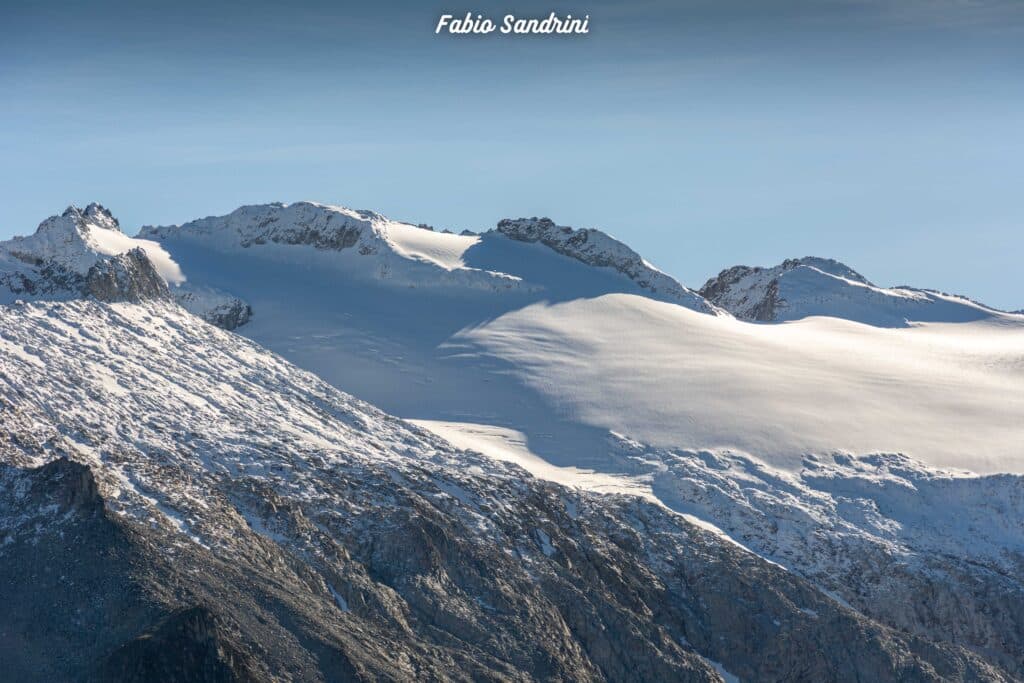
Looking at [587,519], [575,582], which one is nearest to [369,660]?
[575,582]

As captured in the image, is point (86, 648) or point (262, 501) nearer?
point (86, 648)

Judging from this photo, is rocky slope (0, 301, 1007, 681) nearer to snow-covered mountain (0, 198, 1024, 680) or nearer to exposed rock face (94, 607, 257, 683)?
exposed rock face (94, 607, 257, 683)

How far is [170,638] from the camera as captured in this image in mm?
123500

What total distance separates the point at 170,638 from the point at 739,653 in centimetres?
4965

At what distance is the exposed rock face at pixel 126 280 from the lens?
170625 millimetres

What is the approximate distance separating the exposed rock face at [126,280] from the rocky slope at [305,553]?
6.75ft

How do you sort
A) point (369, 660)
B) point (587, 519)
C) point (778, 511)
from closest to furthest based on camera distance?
point (369, 660), point (587, 519), point (778, 511)

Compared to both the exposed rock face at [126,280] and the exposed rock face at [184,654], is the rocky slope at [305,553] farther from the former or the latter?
the exposed rock face at [126,280]

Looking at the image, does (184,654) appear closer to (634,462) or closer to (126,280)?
(126,280)

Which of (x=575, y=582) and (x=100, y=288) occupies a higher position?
(x=100, y=288)

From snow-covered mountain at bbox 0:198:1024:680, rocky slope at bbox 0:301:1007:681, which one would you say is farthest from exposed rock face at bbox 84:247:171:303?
rocky slope at bbox 0:301:1007:681

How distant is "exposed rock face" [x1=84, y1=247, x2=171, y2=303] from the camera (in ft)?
560

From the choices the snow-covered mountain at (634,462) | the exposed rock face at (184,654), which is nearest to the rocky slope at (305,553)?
the exposed rock face at (184,654)

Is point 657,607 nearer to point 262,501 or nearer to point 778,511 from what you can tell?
point 778,511
